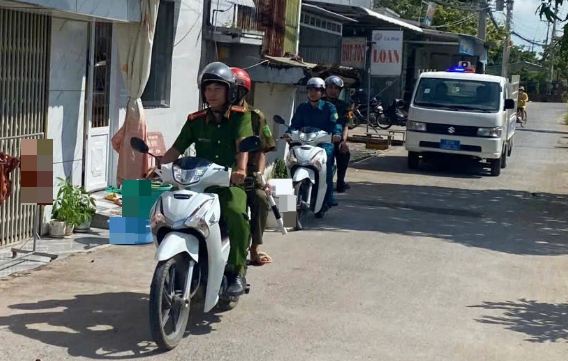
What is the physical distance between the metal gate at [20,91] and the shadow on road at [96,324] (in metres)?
1.99

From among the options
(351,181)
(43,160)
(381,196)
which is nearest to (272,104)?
(351,181)

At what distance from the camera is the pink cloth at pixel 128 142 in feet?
35.6

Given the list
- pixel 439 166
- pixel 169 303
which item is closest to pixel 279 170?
pixel 439 166

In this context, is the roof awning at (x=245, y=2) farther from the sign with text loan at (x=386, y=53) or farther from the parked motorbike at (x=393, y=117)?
the parked motorbike at (x=393, y=117)

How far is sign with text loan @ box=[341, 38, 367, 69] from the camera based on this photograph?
26.9 metres

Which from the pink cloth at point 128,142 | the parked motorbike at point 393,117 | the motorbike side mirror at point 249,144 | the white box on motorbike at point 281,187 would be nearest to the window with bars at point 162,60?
the pink cloth at point 128,142

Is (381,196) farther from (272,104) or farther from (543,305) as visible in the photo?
(543,305)

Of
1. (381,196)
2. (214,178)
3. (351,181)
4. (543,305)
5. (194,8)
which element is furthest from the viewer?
(351,181)

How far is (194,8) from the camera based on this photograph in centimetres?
1339

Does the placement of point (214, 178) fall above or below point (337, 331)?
above

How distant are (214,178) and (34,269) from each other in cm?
253

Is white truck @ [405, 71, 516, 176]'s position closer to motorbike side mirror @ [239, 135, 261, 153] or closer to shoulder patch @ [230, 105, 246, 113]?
shoulder patch @ [230, 105, 246, 113]

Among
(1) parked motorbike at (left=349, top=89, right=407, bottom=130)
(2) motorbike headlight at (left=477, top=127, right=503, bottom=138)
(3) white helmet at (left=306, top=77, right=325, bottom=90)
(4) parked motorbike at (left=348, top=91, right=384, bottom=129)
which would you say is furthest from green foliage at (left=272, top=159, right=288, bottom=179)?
(1) parked motorbike at (left=349, top=89, right=407, bottom=130)

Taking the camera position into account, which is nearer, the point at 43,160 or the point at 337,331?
the point at 337,331
